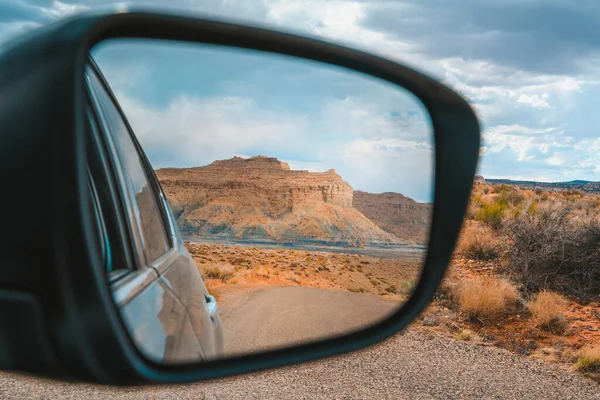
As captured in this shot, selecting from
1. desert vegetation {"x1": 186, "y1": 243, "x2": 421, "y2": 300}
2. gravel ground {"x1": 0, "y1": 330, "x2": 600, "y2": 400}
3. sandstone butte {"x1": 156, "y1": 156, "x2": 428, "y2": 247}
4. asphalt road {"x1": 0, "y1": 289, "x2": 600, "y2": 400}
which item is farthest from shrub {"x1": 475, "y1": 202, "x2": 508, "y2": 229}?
sandstone butte {"x1": 156, "y1": 156, "x2": 428, "y2": 247}

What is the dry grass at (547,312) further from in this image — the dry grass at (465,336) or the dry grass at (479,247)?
the dry grass at (479,247)

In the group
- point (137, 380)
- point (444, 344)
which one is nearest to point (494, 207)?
point (444, 344)

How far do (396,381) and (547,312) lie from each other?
4.60 metres

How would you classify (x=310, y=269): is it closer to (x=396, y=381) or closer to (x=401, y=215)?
(x=401, y=215)

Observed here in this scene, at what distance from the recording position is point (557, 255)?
1274cm

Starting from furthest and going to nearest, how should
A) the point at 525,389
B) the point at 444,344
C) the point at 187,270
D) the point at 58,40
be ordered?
the point at 444,344, the point at 525,389, the point at 187,270, the point at 58,40

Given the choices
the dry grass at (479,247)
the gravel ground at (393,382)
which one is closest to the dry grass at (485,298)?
the gravel ground at (393,382)

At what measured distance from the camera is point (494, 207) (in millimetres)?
21047

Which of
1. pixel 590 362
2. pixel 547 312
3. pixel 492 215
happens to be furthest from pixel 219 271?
pixel 492 215

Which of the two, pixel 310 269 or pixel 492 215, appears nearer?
pixel 310 269

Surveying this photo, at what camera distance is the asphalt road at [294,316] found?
191cm

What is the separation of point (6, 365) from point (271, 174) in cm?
109

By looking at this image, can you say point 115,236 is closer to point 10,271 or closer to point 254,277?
point 10,271

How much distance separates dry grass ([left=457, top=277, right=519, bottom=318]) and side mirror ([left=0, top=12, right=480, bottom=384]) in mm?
8661
